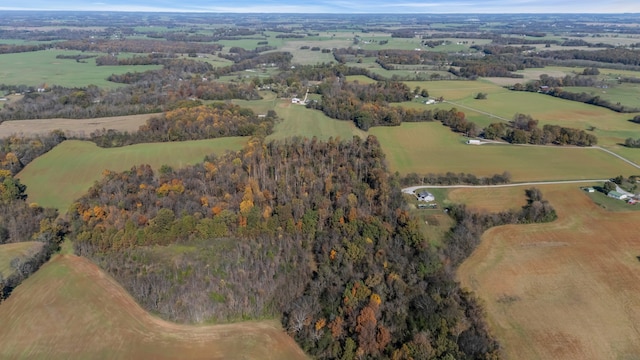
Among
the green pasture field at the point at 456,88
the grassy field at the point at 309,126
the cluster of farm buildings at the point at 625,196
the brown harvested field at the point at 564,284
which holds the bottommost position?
the brown harvested field at the point at 564,284

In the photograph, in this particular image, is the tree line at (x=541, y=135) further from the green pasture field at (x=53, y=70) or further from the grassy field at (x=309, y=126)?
the green pasture field at (x=53, y=70)

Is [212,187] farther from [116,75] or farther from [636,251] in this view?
[116,75]

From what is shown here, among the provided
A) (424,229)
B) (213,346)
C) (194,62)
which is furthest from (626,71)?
(213,346)

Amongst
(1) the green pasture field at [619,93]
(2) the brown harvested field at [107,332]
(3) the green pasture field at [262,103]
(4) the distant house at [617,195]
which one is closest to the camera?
(2) the brown harvested field at [107,332]

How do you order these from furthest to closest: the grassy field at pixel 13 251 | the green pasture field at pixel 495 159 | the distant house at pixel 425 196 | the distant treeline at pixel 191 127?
the distant treeline at pixel 191 127
the green pasture field at pixel 495 159
the distant house at pixel 425 196
the grassy field at pixel 13 251

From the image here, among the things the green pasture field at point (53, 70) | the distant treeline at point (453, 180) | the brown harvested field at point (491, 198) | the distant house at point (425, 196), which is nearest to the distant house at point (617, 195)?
the brown harvested field at point (491, 198)

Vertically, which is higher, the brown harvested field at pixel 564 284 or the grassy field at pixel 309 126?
the grassy field at pixel 309 126
